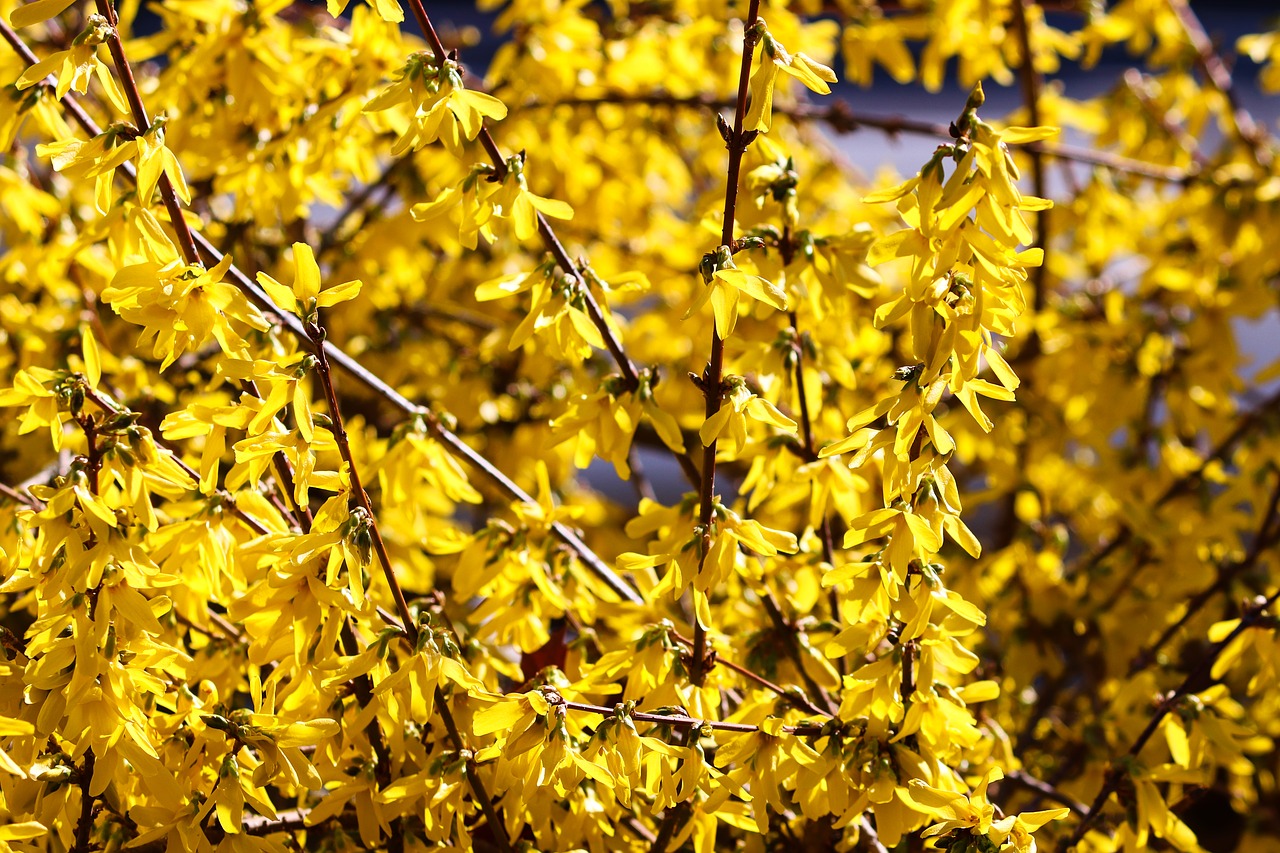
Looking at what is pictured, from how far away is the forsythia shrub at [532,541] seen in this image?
2.57ft

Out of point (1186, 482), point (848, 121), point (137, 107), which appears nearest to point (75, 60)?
point (137, 107)

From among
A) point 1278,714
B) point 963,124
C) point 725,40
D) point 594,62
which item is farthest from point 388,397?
point 1278,714

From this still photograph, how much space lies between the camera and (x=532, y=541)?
1096 millimetres

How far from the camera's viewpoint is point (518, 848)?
3.02ft

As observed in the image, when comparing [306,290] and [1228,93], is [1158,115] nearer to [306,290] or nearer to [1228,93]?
[1228,93]

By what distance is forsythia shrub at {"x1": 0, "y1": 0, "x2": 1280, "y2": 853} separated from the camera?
2.57 ft

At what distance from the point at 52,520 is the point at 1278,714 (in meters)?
1.39

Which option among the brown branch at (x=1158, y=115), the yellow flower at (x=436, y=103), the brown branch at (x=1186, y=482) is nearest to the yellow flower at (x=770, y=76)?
the yellow flower at (x=436, y=103)

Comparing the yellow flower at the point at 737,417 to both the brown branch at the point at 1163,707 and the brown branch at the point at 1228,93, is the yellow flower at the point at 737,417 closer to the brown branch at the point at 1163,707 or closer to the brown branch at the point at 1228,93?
the brown branch at the point at 1163,707

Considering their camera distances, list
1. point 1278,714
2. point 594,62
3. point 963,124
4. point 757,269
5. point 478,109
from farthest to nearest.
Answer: point 594,62 < point 1278,714 < point 757,269 < point 478,109 < point 963,124

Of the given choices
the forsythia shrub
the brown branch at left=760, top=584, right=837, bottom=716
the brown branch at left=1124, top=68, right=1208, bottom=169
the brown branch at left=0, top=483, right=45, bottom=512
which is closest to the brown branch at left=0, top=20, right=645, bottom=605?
the forsythia shrub

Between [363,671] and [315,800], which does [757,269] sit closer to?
[363,671]

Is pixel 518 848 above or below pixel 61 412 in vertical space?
below

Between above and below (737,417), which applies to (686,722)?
below
